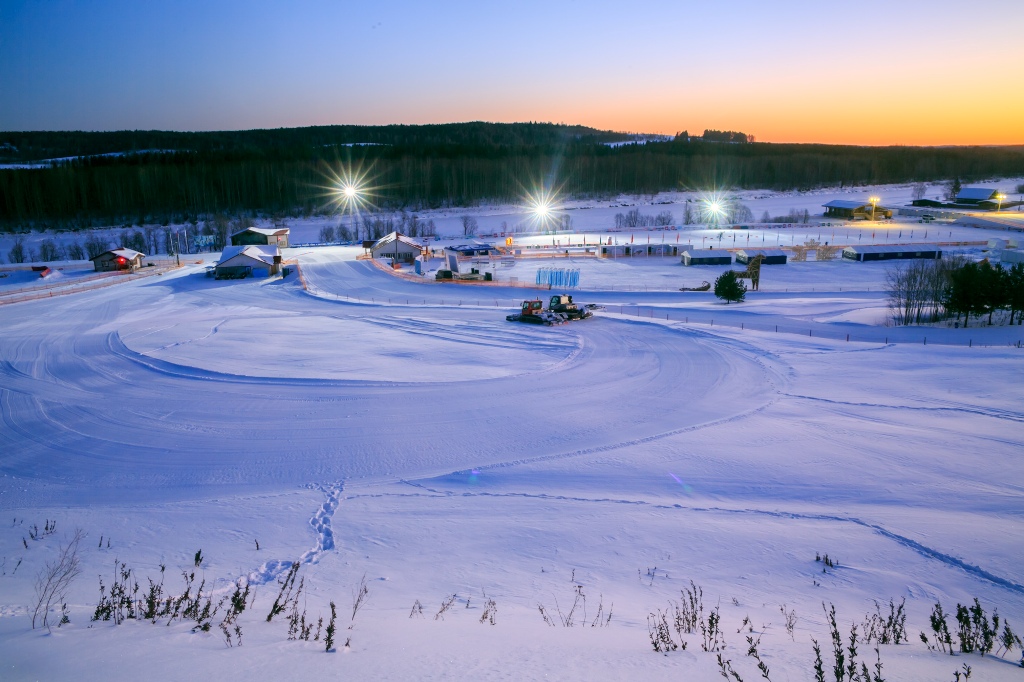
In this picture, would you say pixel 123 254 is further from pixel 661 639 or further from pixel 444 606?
pixel 661 639

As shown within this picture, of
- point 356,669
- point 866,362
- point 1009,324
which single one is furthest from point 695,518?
point 1009,324

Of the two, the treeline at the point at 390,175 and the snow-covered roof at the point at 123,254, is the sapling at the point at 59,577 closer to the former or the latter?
the snow-covered roof at the point at 123,254

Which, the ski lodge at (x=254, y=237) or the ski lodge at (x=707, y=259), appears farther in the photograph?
the ski lodge at (x=254, y=237)

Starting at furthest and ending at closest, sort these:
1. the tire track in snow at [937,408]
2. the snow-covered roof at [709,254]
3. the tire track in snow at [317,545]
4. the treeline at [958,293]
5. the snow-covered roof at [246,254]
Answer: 1. the snow-covered roof at [709,254]
2. the snow-covered roof at [246,254]
3. the treeline at [958,293]
4. the tire track in snow at [937,408]
5. the tire track in snow at [317,545]

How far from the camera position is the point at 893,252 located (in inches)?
1859

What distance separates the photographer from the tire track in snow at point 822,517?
719 cm

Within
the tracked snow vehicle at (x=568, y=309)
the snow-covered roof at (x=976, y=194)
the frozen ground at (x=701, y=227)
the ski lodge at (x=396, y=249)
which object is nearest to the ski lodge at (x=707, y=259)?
the frozen ground at (x=701, y=227)

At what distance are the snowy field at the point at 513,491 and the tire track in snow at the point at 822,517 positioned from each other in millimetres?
43

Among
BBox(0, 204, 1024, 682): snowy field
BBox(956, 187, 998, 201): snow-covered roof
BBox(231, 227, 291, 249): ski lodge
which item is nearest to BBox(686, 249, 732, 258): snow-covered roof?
BBox(0, 204, 1024, 682): snowy field

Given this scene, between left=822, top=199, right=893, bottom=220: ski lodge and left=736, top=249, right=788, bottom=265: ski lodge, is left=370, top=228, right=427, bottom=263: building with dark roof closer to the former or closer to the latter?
left=736, top=249, right=788, bottom=265: ski lodge

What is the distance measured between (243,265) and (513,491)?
36088mm

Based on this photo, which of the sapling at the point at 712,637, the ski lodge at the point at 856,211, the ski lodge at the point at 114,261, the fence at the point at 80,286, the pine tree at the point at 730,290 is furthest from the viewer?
the ski lodge at the point at 856,211

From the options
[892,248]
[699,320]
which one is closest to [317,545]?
[699,320]

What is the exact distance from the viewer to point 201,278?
40.5 metres
